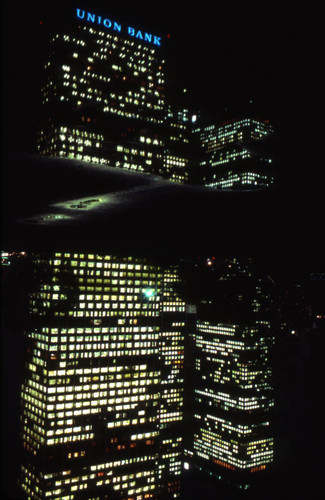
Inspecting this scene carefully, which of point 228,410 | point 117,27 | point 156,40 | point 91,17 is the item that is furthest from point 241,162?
point 228,410

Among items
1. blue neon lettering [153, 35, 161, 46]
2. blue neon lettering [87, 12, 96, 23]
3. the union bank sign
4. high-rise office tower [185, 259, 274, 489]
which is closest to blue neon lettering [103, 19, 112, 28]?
the union bank sign

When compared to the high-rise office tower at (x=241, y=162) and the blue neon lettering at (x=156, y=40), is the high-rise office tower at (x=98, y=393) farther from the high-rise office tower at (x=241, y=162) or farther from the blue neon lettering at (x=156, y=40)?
the high-rise office tower at (x=241, y=162)

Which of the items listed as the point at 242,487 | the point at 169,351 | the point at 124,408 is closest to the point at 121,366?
the point at 124,408

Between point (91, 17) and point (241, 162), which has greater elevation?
point (91, 17)

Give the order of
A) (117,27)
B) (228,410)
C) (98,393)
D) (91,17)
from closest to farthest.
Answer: (117,27)
(91,17)
(98,393)
(228,410)

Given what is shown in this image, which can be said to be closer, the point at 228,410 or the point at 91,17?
the point at 91,17

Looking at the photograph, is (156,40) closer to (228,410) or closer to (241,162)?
(241,162)
